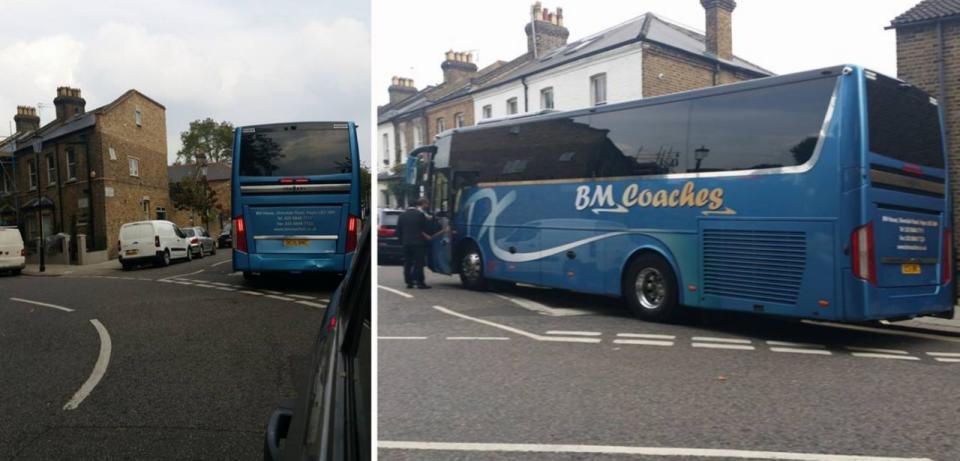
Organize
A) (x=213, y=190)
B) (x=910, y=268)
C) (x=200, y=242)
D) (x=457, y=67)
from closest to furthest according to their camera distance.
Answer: (x=910, y=268)
(x=213, y=190)
(x=200, y=242)
(x=457, y=67)

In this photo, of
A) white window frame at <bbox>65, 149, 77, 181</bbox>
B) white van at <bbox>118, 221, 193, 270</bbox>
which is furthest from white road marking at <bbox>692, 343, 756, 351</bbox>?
white window frame at <bbox>65, 149, 77, 181</bbox>

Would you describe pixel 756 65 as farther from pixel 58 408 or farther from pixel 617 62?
pixel 58 408

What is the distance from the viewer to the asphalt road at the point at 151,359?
111 cm

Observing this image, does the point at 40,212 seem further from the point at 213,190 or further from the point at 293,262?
the point at 293,262

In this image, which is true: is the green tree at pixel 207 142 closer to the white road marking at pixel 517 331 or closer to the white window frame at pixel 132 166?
the white window frame at pixel 132 166

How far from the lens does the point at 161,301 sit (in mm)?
1305

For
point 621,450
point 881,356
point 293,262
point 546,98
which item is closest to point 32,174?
point 293,262

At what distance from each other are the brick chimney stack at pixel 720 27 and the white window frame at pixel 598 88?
0.62 ft

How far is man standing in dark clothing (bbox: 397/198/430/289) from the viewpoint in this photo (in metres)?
1.32

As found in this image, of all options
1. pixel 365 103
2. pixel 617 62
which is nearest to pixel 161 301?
pixel 365 103

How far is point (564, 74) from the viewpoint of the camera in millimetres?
1224

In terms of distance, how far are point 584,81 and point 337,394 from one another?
71 centimetres

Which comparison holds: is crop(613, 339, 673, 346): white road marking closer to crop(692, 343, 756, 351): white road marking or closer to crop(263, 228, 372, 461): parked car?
crop(692, 343, 756, 351): white road marking

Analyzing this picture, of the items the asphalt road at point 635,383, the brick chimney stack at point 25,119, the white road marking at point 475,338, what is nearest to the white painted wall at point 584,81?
the asphalt road at point 635,383
